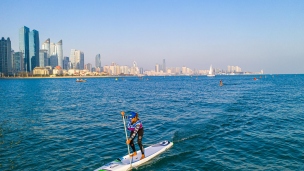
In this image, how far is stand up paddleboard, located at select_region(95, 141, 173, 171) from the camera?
12.7 m

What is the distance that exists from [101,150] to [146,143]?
358 cm

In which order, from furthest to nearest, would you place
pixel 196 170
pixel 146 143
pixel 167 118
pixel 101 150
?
pixel 167 118 → pixel 146 143 → pixel 101 150 → pixel 196 170

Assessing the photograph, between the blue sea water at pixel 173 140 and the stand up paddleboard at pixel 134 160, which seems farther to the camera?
the blue sea water at pixel 173 140

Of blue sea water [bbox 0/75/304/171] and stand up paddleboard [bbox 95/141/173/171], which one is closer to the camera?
stand up paddleboard [bbox 95/141/173/171]

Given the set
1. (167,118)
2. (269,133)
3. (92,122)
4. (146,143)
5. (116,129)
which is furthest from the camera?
(167,118)

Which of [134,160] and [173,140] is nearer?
[134,160]

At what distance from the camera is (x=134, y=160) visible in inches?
544

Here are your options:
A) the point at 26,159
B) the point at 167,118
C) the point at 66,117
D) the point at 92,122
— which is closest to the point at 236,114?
the point at 167,118

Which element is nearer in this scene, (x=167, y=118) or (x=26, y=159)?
(x=26, y=159)

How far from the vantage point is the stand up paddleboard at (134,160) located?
12702 mm

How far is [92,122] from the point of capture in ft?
83.3

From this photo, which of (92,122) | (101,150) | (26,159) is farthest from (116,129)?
(26,159)

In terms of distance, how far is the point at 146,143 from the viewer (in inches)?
703

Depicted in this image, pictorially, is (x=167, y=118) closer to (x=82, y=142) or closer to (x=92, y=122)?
(x=92, y=122)
